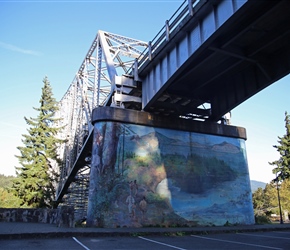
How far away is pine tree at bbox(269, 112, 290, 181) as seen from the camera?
46.0 metres

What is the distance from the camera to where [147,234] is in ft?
41.9

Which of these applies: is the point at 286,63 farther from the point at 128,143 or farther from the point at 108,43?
the point at 108,43

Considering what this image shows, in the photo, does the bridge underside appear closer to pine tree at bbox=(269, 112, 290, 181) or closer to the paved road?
the paved road

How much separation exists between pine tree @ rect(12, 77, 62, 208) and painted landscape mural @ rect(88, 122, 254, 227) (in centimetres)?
1450

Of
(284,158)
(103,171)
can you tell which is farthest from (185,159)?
(284,158)

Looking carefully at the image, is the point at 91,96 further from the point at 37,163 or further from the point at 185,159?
the point at 185,159

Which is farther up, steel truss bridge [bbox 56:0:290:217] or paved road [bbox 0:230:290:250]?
steel truss bridge [bbox 56:0:290:217]

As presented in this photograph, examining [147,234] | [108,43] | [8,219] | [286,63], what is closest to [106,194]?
[147,234]

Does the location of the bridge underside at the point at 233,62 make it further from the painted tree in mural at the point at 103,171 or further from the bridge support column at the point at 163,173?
the painted tree in mural at the point at 103,171

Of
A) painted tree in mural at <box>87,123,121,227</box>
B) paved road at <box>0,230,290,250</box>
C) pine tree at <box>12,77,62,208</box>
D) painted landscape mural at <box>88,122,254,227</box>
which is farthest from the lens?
pine tree at <box>12,77,62,208</box>

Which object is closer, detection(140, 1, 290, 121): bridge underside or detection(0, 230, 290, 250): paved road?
detection(0, 230, 290, 250): paved road

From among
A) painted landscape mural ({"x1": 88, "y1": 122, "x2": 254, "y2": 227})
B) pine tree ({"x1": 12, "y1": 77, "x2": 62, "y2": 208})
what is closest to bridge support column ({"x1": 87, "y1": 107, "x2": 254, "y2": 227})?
painted landscape mural ({"x1": 88, "y1": 122, "x2": 254, "y2": 227})

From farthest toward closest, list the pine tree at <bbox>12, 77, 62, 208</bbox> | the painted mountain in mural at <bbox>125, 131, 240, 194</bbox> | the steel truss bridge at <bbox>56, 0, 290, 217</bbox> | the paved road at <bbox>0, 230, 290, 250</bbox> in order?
the pine tree at <bbox>12, 77, 62, 208</bbox>
the painted mountain in mural at <bbox>125, 131, 240, 194</bbox>
the steel truss bridge at <bbox>56, 0, 290, 217</bbox>
the paved road at <bbox>0, 230, 290, 250</bbox>

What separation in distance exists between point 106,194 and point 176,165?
5.56 meters
